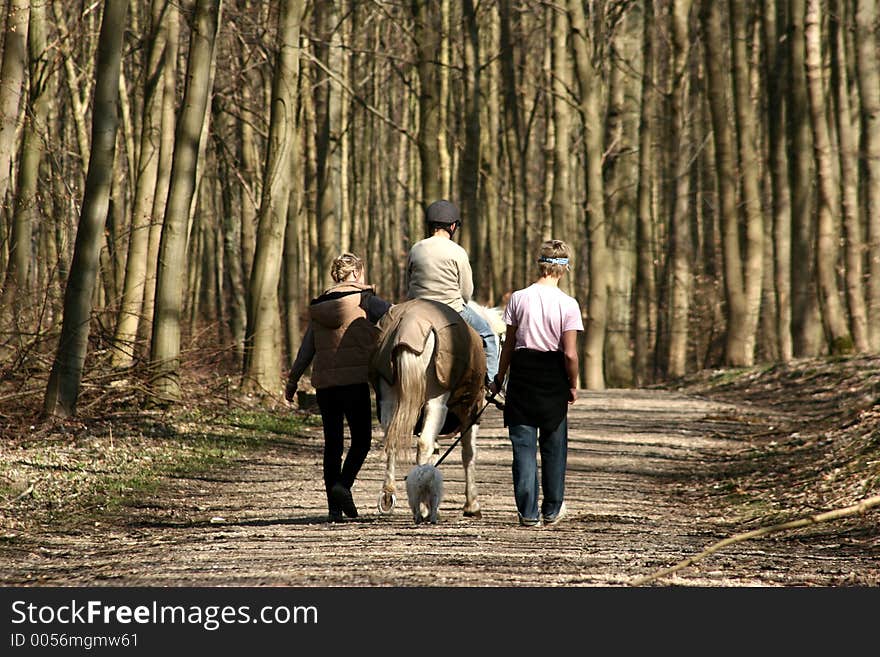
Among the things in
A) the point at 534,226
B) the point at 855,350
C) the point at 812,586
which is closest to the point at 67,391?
the point at 812,586

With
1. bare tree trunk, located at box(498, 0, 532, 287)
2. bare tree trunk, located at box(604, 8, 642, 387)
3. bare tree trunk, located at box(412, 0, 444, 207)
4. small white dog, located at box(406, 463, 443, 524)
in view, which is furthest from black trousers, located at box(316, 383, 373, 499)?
bare tree trunk, located at box(498, 0, 532, 287)

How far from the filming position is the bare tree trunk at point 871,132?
71.4 ft

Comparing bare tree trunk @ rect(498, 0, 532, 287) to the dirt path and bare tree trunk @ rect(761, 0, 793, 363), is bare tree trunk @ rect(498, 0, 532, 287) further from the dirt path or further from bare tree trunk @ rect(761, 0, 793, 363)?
the dirt path

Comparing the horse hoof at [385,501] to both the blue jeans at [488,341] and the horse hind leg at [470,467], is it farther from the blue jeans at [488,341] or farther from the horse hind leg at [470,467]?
the blue jeans at [488,341]

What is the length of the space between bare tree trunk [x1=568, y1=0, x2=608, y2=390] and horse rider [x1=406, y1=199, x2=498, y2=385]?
48.4 ft

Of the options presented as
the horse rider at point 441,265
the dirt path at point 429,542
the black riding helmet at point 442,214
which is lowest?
the dirt path at point 429,542

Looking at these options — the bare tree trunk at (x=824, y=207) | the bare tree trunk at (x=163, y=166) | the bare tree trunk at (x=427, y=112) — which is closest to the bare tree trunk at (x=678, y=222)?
the bare tree trunk at (x=824, y=207)

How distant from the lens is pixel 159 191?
18.4 metres

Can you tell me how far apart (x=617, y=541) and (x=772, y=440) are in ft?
23.9

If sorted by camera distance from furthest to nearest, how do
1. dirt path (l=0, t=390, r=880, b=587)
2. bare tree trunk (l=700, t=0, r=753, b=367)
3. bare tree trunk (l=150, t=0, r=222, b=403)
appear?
1. bare tree trunk (l=700, t=0, r=753, b=367)
2. bare tree trunk (l=150, t=0, r=222, b=403)
3. dirt path (l=0, t=390, r=880, b=587)

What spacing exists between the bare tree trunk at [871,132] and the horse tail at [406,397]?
46.6ft

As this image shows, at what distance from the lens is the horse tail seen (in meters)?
9.12

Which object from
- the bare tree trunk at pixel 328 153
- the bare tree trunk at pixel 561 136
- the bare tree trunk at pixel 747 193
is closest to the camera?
the bare tree trunk at pixel 328 153

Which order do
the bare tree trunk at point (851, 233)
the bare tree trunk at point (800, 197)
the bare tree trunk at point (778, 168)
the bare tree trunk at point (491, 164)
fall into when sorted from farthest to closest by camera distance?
the bare tree trunk at point (491, 164)
the bare tree trunk at point (778, 168)
the bare tree trunk at point (800, 197)
the bare tree trunk at point (851, 233)
